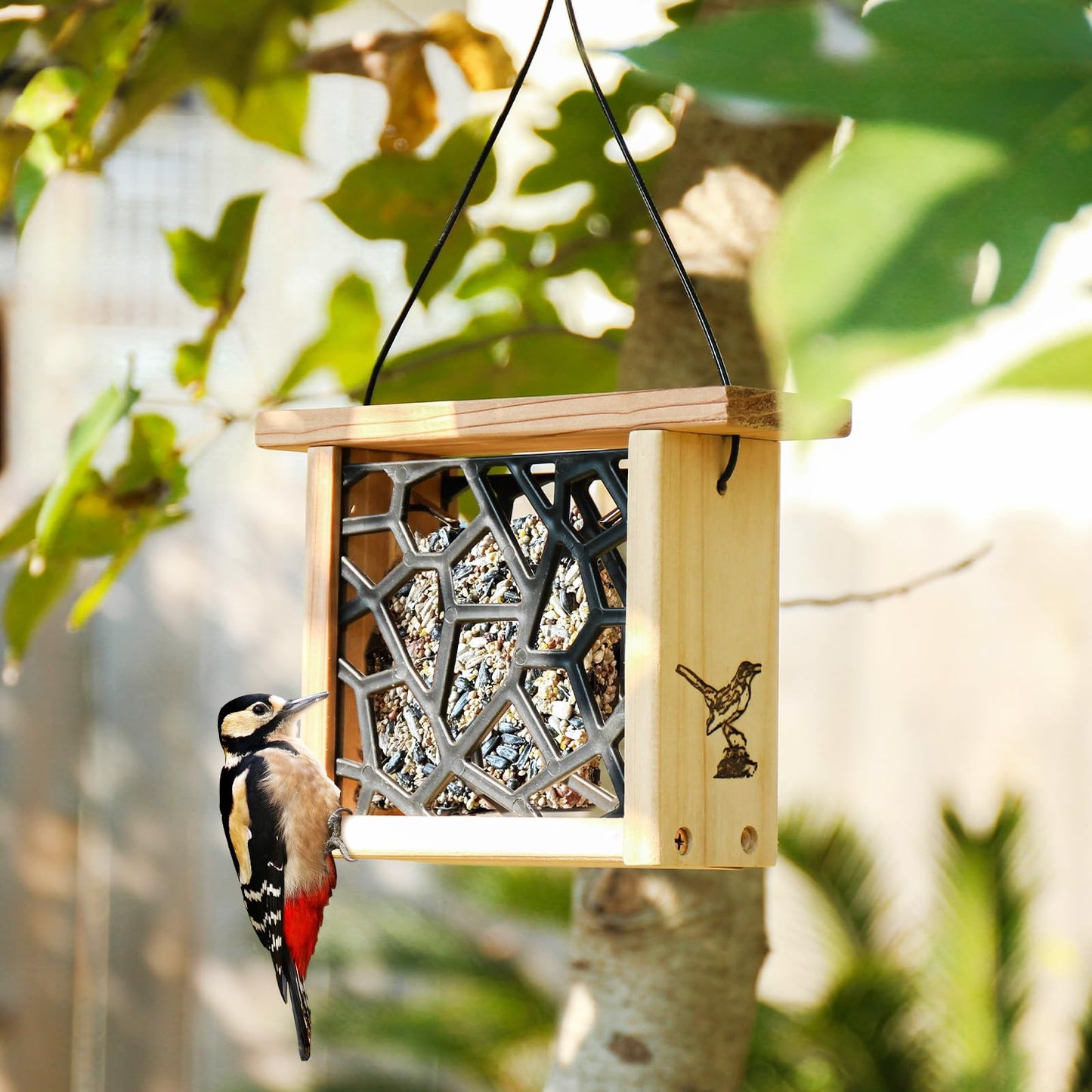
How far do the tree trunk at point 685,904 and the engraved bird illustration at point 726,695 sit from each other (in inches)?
13.9

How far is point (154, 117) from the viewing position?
3869 millimetres

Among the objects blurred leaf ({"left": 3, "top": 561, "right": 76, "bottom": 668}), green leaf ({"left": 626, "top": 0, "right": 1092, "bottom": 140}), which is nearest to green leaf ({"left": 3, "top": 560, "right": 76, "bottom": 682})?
blurred leaf ({"left": 3, "top": 561, "right": 76, "bottom": 668})

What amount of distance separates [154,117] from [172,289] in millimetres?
432

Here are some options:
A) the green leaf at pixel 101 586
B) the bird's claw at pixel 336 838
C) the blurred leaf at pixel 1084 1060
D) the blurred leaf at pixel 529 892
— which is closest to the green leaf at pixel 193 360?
the green leaf at pixel 101 586

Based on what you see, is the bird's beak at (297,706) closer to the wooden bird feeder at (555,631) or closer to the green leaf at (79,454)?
the wooden bird feeder at (555,631)

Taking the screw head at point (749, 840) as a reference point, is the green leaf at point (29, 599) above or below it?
above

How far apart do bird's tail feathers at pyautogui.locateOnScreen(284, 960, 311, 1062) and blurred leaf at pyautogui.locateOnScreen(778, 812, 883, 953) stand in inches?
99.1

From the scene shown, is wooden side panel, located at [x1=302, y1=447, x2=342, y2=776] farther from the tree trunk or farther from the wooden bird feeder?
the tree trunk

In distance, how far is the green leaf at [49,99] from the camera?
113cm

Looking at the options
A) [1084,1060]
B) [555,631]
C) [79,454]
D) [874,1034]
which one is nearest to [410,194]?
[79,454]

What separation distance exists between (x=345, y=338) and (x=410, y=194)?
14 centimetres

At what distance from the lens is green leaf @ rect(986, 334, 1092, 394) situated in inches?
8.4

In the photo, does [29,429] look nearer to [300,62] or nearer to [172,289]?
[172,289]

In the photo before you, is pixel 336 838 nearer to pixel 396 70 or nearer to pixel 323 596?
pixel 323 596
